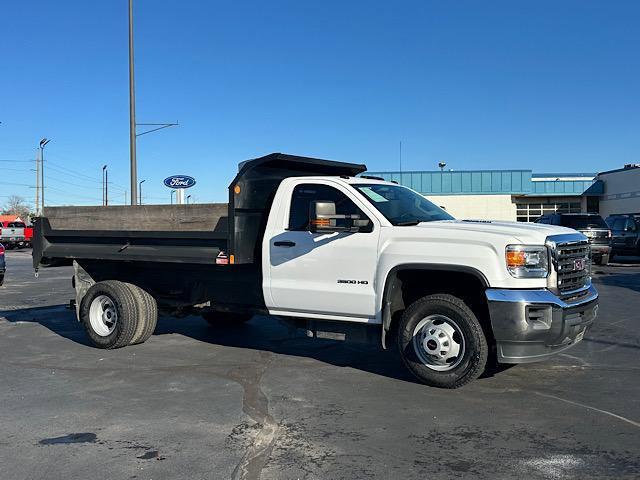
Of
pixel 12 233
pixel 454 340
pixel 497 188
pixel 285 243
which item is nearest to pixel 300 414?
pixel 454 340

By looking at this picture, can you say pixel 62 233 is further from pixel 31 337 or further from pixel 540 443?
pixel 540 443

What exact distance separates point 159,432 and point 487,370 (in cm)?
366

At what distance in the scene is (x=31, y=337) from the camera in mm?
9305

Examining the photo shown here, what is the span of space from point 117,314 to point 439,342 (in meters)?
4.46

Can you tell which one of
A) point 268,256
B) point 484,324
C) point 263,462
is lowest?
point 263,462

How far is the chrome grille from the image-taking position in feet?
19.4

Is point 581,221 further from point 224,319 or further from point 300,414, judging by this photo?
point 300,414

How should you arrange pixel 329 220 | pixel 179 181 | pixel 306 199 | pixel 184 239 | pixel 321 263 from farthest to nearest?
pixel 179 181 < pixel 184 239 < pixel 306 199 < pixel 321 263 < pixel 329 220

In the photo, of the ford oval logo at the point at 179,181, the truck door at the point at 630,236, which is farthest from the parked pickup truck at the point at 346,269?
the truck door at the point at 630,236

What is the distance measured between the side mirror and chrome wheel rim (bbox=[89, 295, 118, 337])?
11.6ft

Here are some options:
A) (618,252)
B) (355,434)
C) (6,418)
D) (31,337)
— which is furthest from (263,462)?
(618,252)

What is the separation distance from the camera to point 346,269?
257 inches

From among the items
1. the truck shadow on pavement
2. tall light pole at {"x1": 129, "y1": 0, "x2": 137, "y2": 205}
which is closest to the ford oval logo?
tall light pole at {"x1": 129, "y1": 0, "x2": 137, "y2": 205}

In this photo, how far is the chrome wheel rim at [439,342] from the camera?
6016 mm
